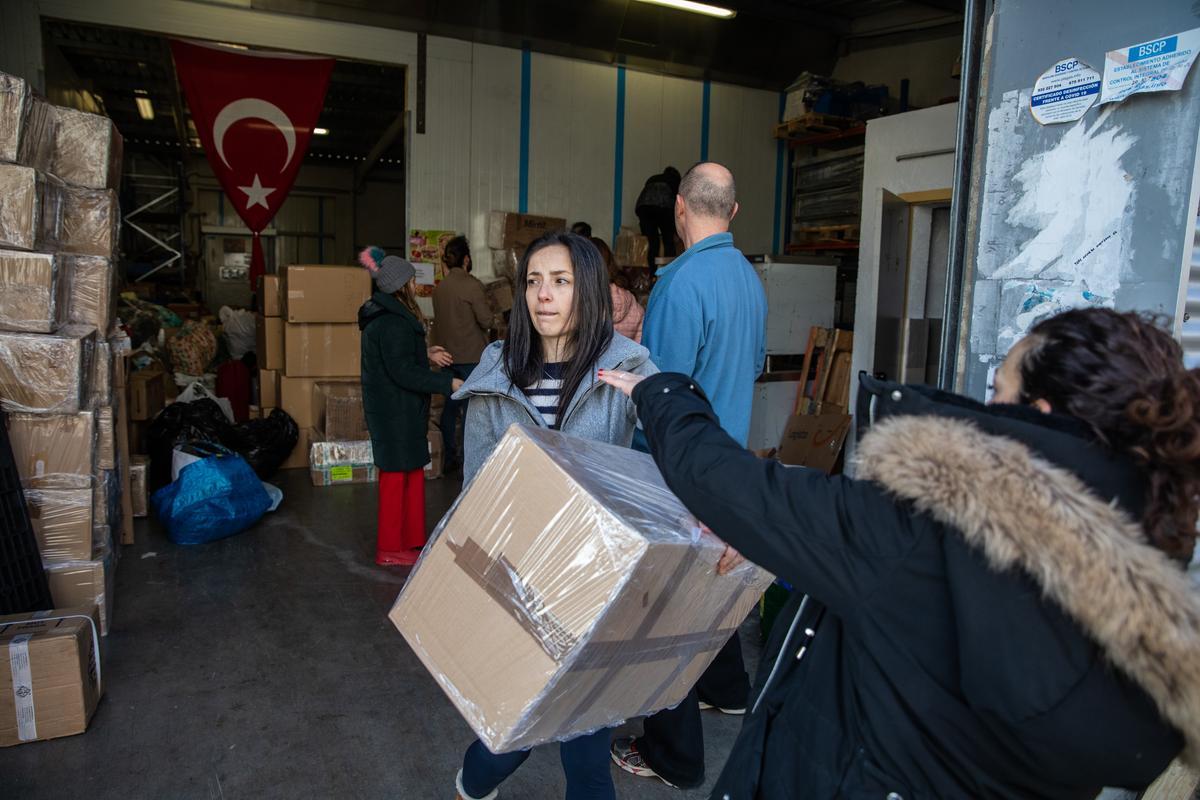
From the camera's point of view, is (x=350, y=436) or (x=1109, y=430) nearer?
(x=1109, y=430)

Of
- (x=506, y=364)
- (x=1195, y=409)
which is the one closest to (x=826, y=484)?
(x=1195, y=409)

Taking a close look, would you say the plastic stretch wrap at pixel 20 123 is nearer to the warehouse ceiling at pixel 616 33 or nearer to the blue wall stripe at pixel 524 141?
the warehouse ceiling at pixel 616 33

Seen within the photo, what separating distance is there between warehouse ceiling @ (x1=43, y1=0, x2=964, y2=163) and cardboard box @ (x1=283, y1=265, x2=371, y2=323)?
7.97ft

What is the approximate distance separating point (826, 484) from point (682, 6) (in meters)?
7.08

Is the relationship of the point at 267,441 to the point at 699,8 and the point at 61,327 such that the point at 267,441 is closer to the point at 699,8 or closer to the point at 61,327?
the point at 61,327

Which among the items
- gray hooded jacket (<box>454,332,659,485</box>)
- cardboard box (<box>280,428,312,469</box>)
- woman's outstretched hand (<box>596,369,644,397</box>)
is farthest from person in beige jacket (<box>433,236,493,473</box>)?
woman's outstretched hand (<box>596,369,644,397</box>)

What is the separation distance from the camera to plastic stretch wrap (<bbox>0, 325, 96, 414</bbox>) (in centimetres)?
291

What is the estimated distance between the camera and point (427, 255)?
7258 millimetres

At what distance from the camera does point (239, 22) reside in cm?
654

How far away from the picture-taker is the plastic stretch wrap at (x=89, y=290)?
324 centimetres

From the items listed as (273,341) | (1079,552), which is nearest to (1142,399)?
(1079,552)

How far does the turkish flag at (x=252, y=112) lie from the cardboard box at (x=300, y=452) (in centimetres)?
194

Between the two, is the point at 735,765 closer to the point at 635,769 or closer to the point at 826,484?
the point at 826,484

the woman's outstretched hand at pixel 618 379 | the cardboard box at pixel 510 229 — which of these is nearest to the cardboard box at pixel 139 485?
the cardboard box at pixel 510 229
